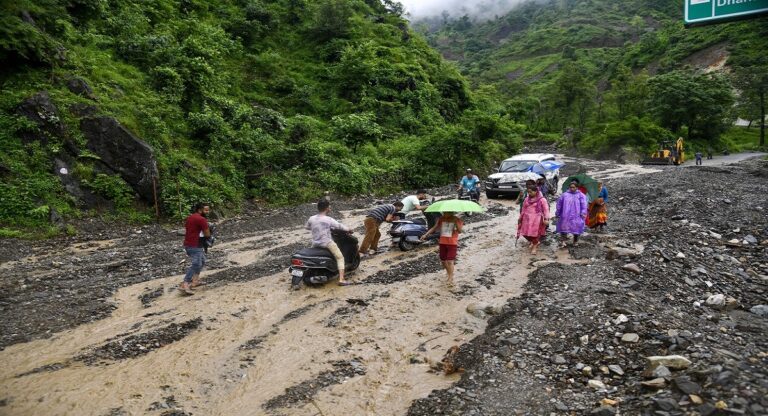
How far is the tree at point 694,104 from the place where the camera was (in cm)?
5054

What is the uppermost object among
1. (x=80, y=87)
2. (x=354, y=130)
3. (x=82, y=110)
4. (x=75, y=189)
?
(x=80, y=87)

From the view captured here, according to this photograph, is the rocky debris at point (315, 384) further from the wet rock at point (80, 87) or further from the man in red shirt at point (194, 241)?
the wet rock at point (80, 87)

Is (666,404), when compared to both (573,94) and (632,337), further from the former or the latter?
(573,94)

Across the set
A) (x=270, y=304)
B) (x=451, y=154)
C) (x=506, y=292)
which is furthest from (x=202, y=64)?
(x=506, y=292)

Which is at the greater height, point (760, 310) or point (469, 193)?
point (469, 193)

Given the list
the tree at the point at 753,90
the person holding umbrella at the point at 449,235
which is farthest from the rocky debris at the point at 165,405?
the tree at the point at 753,90

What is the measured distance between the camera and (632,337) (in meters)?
5.71

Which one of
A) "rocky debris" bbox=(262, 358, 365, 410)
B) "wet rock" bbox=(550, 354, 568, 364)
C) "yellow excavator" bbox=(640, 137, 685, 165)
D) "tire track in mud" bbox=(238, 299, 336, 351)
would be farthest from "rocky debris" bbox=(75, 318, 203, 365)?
"yellow excavator" bbox=(640, 137, 685, 165)

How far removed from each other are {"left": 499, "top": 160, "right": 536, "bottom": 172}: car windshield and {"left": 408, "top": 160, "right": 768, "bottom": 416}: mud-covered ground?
926cm

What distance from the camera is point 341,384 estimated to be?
218 inches

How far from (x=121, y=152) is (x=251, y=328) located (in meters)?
10.5

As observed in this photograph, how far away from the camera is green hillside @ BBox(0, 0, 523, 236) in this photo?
45.0ft

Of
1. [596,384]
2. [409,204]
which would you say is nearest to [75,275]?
[409,204]

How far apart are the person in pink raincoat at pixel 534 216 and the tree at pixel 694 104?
5074 cm
